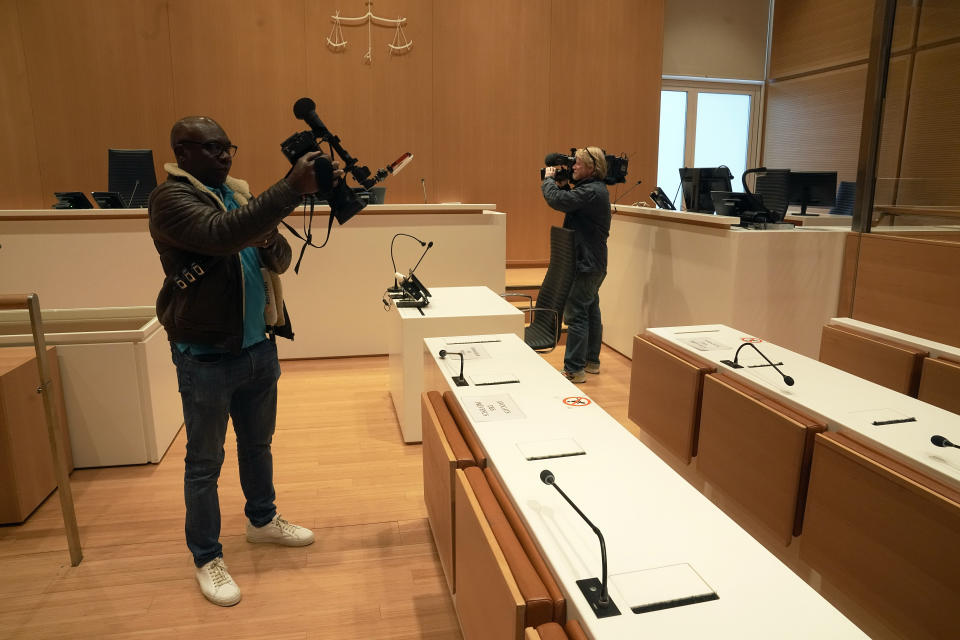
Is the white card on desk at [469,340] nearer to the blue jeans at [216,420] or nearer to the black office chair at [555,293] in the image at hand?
the blue jeans at [216,420]

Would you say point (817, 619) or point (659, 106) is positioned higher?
point (659, 106)

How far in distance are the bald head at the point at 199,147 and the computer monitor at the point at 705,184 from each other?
138 inches

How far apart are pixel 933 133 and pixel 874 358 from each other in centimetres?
174

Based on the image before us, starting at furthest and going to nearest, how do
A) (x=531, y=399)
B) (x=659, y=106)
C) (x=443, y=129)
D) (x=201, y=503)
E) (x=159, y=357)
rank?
(x=659, y=106), (x=443, y=129), (x=159, y=357), (x=201, y=503), (x=531, y=399)

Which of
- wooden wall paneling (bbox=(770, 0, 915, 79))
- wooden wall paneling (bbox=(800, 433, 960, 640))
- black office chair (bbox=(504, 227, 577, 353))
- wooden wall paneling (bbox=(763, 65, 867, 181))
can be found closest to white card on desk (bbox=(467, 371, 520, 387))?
wooden wall paneling (bbox=(800, 433, 960, 640))

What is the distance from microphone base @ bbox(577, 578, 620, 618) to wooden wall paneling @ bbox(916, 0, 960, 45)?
369cm

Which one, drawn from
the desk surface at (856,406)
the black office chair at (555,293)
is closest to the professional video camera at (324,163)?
the desk surface at (856,406)

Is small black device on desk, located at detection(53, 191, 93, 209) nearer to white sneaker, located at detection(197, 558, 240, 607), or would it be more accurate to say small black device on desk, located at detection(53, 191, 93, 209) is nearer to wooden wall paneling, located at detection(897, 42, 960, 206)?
white sneaker, located at detection(197, 558, 240, 607)

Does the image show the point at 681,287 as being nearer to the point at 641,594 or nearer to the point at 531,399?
the point at 531,399

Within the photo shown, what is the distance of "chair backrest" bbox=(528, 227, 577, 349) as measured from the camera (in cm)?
404

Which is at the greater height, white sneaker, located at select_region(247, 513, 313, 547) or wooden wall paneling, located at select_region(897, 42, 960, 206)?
wooden wall paneling, located at select_region(897, 42, 960, 206)

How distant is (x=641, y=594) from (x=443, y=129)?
6237mm

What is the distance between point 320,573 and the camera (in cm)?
216

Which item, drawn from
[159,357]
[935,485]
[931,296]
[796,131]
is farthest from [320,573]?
[796,131]
